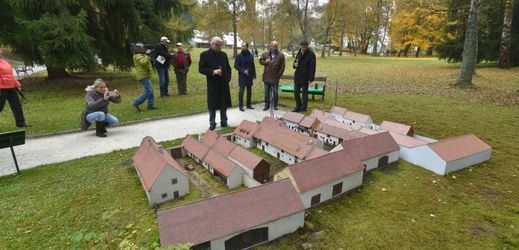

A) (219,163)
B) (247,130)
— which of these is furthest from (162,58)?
(219,163)

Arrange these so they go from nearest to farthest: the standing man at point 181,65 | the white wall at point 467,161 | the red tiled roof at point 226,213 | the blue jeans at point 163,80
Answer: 1. the red tiled roof at point 226,213
2. the white wall at point 467,161
3. the blue jeans at point 163,80
4. the standing man at point 181,65

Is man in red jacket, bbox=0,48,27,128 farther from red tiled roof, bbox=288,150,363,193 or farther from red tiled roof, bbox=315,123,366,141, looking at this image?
red tiled roof, bbox=288,150,363,193

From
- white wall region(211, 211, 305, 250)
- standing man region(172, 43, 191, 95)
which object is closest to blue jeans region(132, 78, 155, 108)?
standing man region(172, 43, 191, 95)

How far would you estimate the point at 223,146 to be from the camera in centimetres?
489

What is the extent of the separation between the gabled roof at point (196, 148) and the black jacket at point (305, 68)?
4.23 meters

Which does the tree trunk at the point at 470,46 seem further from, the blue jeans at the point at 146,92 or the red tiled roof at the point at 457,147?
the blue jeans at the point at 146,92

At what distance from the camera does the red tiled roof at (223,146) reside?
472 centimetres

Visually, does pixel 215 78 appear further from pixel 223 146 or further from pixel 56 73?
pixel 56 73

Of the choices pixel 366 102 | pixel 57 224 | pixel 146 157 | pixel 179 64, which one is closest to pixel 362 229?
pixel 146 157

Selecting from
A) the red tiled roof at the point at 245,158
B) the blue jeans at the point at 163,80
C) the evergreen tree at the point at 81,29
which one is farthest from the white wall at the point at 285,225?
the evergreen tree at the point at 81,29

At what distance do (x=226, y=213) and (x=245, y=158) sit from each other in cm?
139

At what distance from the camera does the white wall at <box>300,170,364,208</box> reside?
3635 mm

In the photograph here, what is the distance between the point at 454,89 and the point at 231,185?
1224 cm

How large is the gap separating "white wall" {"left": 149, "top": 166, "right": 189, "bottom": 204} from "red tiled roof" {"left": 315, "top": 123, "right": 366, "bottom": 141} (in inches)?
109
